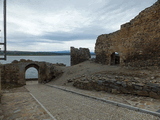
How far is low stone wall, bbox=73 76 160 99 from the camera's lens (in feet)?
20.5

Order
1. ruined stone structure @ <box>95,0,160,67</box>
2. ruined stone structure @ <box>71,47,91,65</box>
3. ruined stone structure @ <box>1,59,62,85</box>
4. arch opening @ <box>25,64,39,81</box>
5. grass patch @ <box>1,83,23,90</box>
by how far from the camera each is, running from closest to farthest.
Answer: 1. ruined stone structure @ <box>95,0,160,67</box>
2. grass patch @ <box>1,83,23,90</box>
3. ruined stone structure @ <box>1,59,62,85</box>
4. arch opening @ <box>25,64,39,81</box>
5. ruined stone structure @ <box>71,47,91,65</box>

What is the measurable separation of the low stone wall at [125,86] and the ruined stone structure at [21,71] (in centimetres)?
939

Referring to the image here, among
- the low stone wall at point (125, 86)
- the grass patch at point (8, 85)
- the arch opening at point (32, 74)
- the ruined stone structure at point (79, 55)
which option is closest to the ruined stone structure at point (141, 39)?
the low stone wall at point (125, 86)

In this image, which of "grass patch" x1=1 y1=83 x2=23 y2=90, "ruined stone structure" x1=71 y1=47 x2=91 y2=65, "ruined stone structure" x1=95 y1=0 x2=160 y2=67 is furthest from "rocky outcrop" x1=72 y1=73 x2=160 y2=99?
"ruined stone structure" x1=71 y1=47 x2=91 y2=65

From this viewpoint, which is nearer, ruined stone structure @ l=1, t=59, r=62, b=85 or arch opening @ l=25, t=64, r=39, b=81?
ruined stone structure @ l=1, t=59, r=62, b=85

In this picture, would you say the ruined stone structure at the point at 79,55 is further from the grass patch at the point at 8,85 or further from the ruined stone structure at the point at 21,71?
the grass patch at the point at 8,85

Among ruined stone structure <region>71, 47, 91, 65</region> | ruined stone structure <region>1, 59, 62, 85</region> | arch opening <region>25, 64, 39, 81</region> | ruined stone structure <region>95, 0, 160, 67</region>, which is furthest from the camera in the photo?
ruined stone structure <region>71, 47, 91, 65</region>

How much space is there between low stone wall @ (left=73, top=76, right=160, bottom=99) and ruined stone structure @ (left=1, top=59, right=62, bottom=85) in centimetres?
939

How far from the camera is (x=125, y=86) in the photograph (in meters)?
7.38

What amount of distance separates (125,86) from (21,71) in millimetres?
14810

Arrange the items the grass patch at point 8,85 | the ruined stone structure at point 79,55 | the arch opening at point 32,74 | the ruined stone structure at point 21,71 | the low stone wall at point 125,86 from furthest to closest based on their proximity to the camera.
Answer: the ruined stone structure at point 79,55 → the arch opening at point 32,74 → the ruined stone structure at point 21,71 → the grass patch at point 8,85 → the low stone wall at point 125,86

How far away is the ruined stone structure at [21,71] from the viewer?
16719mm

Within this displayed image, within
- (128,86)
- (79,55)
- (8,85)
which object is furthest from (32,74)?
(128,86)

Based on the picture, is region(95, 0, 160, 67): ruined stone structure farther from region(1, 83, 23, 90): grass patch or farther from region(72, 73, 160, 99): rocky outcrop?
region(1, 83, 23, 90): grass patch
